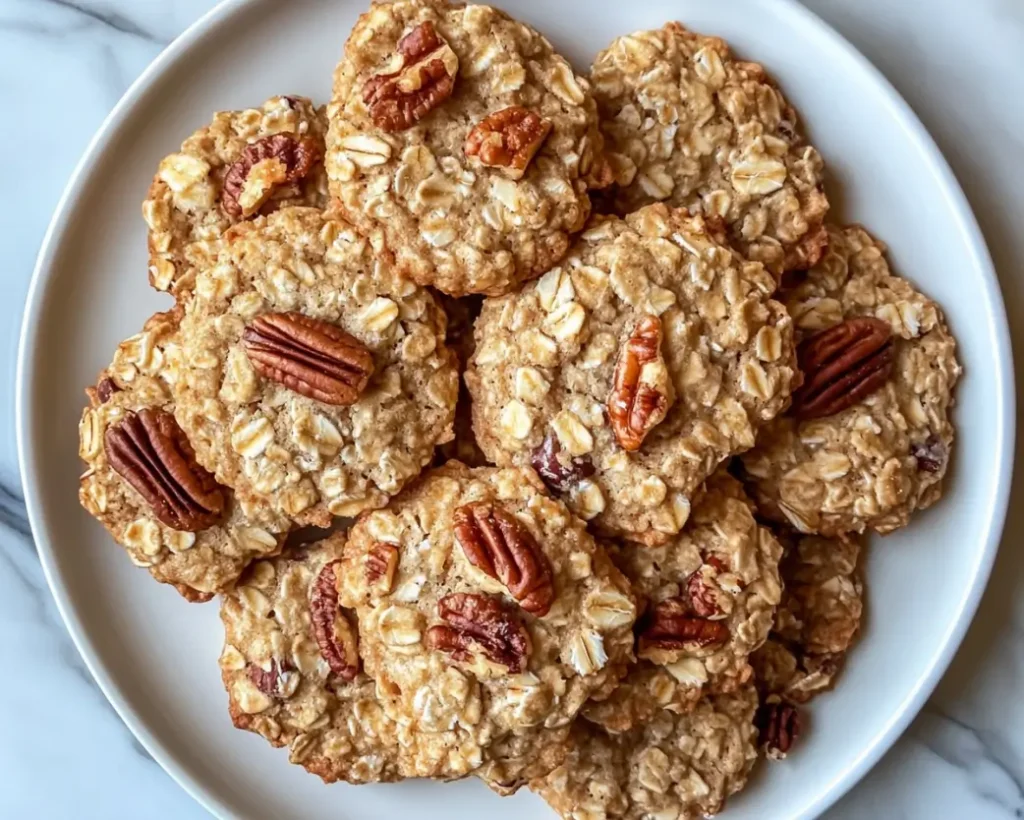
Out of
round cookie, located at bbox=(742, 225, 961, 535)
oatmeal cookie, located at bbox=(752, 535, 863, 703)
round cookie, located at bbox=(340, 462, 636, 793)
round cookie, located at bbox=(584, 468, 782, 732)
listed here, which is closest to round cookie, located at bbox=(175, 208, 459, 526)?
round cookie, located at bbox=(340, 462, 636, 793)

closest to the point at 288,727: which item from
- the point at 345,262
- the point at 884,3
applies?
the point at 345,262

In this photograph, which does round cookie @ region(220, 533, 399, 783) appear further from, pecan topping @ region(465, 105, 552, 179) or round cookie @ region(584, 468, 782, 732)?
pecan topping @ region(465, 105, 552, 179)

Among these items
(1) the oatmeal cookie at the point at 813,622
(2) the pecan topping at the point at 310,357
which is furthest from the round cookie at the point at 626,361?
(1) the oatmeal cookie at the point at 813,622

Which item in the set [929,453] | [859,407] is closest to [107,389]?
[859,407]

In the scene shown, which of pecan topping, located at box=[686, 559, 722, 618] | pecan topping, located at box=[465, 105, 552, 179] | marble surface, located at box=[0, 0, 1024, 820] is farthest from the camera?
marble surface, located at box=[0, 0, 1024, 820]

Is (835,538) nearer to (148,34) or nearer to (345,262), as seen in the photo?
(345,262)

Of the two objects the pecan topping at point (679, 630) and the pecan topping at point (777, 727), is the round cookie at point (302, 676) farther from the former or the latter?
the pecan topping at point (777, 727)
